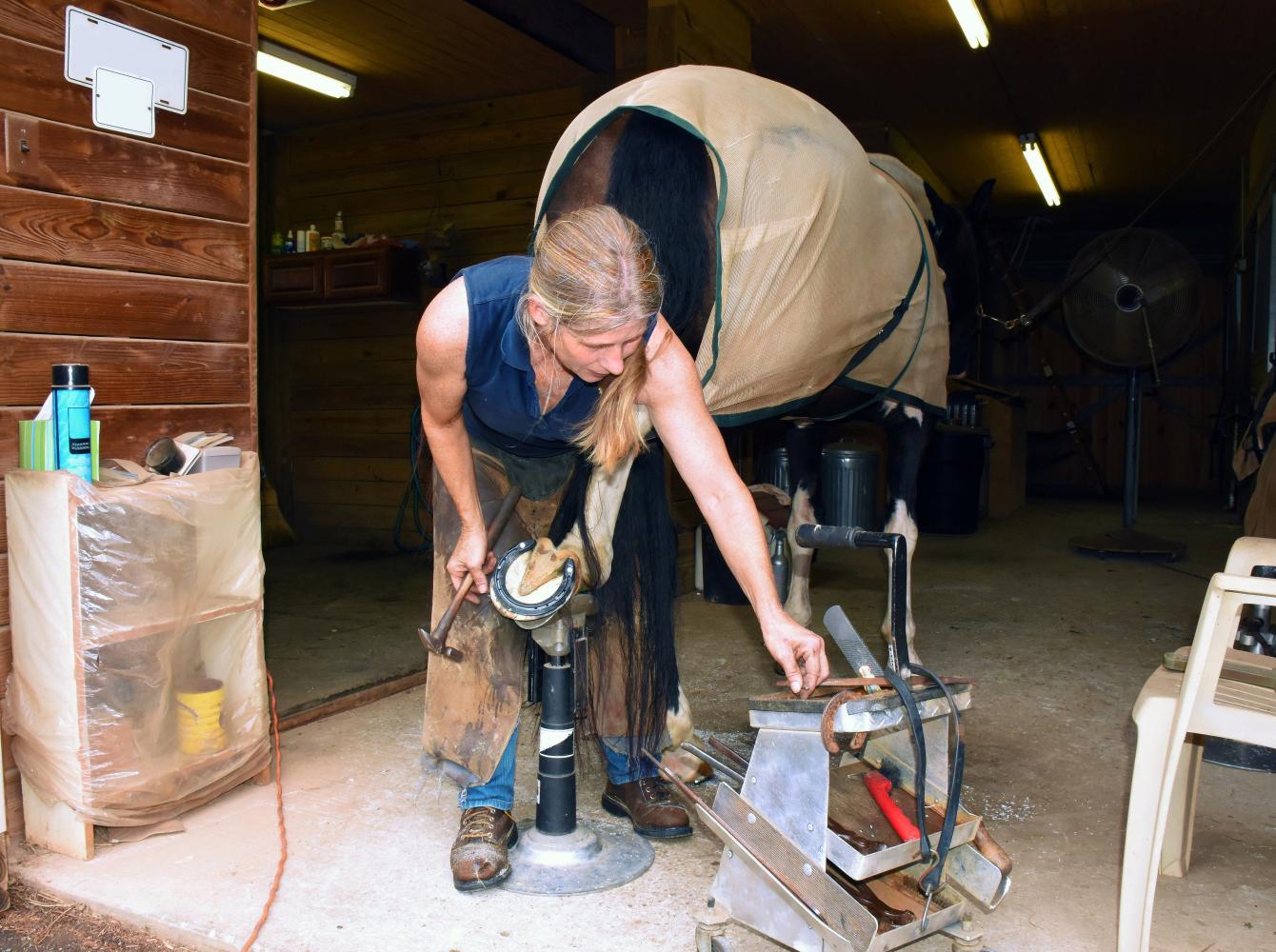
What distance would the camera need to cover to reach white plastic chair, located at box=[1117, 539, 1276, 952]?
1271mm

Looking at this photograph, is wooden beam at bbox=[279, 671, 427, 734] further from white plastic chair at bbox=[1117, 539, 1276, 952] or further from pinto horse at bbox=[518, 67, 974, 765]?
white plastic chair at bbox=[1117, 539, 1276, 952]

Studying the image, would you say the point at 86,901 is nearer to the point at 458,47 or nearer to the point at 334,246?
the point at 458,47

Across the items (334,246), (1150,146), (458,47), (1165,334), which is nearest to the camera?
(458,47)

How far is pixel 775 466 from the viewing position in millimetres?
4246

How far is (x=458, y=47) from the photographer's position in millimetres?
→ 4586

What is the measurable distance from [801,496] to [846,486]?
1.60 meters

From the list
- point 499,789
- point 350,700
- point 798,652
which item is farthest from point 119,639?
point 798,652

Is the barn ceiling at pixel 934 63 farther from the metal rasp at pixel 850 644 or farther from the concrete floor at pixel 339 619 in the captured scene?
the metal rasp at pixel 850 644

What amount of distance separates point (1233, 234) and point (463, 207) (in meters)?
6.66

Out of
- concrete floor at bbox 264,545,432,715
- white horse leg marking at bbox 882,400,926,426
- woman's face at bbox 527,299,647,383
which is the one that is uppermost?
woman's face at bbox 527,299,647,383

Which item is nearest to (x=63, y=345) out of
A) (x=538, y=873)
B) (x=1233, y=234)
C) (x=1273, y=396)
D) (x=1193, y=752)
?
(x=538, y=873)

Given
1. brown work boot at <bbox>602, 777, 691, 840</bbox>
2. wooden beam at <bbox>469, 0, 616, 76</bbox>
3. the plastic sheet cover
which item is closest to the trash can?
wooden beam at <bbox>469, 0, 616, 76</bbox>

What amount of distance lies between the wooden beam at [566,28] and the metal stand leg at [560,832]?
2893mm

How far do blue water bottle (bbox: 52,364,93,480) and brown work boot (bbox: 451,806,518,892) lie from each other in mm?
899
